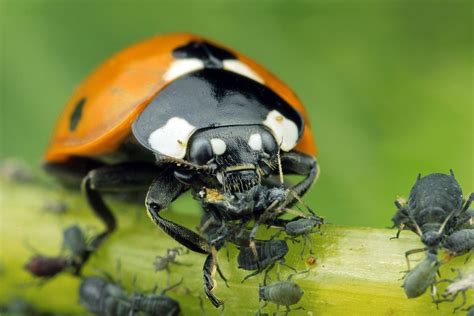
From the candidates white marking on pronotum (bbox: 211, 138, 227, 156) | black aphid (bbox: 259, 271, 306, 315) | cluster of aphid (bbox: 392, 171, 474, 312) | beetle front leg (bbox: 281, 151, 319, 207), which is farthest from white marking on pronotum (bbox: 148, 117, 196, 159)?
cluster of aphid (bbox: 392, 171, 474, 312)

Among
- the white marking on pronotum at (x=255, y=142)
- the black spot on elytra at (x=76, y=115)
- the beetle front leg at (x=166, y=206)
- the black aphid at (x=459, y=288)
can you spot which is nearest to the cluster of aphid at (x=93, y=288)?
the beetle front leg at (x=166, y=206)

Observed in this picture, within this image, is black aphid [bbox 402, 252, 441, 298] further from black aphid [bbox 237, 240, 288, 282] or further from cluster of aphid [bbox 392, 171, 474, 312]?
black aphid [bbox 237, 240, 288, 282]

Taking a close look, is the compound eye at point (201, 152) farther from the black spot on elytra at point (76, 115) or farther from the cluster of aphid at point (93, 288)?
the black spot on elytra at point (76, 115)

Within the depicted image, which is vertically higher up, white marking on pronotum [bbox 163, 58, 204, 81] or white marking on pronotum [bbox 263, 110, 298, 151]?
white marking on pronotum [bbox 163, 58, 204, 81]

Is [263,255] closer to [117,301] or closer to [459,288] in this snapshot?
[459,288]

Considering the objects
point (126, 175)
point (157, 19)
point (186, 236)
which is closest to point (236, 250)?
point (186, 236)

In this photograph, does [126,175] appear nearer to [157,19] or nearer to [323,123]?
[323,123]
